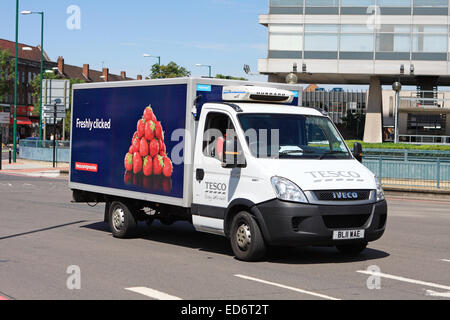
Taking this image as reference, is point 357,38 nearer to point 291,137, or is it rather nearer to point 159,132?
point 159,132

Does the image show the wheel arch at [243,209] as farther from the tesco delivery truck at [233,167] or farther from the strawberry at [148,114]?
the strawberry at [148,114]

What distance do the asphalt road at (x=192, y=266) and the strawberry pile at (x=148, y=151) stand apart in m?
1.22

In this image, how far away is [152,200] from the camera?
448 inches

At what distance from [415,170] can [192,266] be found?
1761 cm

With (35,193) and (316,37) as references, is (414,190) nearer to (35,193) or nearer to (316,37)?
(35,193)

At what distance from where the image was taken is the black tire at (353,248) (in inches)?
413

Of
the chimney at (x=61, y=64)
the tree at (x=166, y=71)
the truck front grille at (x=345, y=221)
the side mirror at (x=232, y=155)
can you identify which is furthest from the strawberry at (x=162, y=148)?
the chimney at (x=61, y=64)

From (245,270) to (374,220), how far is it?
1950 millimetres

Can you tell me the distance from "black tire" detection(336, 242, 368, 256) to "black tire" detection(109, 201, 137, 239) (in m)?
3.63

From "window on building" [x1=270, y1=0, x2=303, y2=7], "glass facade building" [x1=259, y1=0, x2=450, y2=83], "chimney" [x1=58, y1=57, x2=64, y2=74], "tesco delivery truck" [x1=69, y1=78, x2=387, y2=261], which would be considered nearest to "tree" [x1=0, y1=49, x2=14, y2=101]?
"chimney" [x1=58, y1=57, x2=64, y2=74]

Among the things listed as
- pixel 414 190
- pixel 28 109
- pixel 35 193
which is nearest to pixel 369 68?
pixel 414 190

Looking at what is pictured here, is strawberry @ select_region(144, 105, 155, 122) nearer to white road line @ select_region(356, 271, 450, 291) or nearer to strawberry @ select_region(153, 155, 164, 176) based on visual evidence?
strawberry @ select_region(153, 155, 164, 176)

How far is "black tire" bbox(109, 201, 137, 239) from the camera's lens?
12211 millimetres

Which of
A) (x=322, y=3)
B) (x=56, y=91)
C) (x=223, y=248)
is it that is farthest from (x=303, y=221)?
(x=322, y=3)
